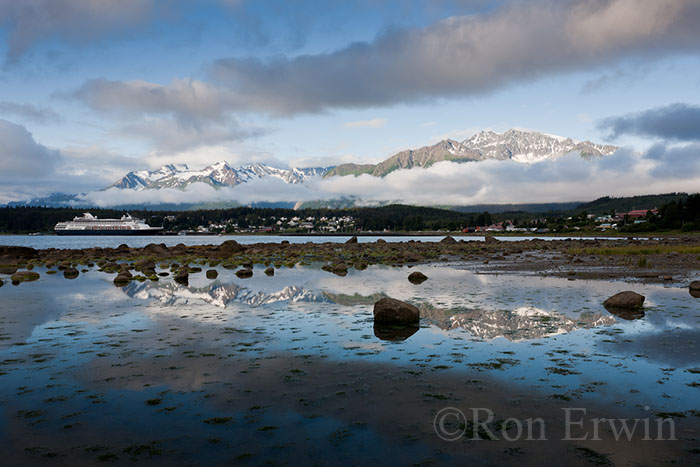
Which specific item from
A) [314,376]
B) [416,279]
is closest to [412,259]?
[416,279]

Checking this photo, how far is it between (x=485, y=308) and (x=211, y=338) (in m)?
12.6

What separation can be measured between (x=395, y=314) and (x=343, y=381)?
267 inches

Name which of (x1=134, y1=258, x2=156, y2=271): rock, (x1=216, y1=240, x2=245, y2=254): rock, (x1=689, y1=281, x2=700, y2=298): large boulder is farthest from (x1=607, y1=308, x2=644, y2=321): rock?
(x1=216, y1=240, x2=245, y2=254): rock

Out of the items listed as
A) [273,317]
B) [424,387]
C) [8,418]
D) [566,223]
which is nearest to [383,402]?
[424,387]

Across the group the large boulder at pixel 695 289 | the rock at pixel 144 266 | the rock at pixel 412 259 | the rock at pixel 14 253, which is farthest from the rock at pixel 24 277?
the large boulder at pixel 695 289

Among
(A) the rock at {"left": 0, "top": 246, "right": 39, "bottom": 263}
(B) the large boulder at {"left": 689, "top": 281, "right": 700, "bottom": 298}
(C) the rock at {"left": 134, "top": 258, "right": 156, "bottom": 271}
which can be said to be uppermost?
(A) the rock at {"left": 0, "top": 246, "right": 39, "bottom": 263}

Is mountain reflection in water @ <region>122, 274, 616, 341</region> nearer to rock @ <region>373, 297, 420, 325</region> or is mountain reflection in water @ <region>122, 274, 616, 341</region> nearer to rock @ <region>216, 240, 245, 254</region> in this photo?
rock @ <region>373, 297, 420, 325</region>

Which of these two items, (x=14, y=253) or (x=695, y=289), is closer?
(x=695, y=289)

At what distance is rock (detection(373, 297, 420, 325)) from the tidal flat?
48 centimetres

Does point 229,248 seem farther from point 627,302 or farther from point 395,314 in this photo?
point 627,302

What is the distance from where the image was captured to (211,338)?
1490 centimetres

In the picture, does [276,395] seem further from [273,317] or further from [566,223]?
[566,223]

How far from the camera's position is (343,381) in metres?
10.5

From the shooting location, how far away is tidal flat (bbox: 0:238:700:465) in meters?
7.21
